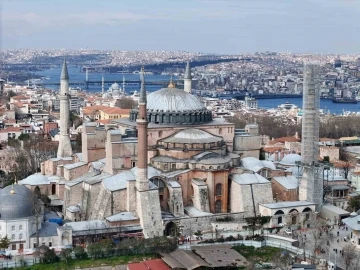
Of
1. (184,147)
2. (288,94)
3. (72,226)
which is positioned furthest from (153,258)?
(288,94)

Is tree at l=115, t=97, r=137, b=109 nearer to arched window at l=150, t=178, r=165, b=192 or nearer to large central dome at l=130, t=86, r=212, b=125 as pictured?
large central dome at l=130, t=86, r=212, b=125

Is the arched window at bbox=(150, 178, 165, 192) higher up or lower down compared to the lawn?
higher up

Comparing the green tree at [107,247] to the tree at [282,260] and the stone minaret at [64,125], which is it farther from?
the stone minaret at [64,125]

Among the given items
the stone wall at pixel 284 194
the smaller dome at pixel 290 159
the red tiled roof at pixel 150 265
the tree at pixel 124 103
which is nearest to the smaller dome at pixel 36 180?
the red tiled roof at pixel 150 265

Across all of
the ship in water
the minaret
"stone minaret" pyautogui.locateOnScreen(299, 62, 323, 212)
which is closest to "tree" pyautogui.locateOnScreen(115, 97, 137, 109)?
"stone minaret" pyautogui.locateOnScreen(299, 62, 323, 212)

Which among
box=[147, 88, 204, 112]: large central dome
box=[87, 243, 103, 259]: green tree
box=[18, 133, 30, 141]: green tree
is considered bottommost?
box=[87, 243, 103, 259]: green tree

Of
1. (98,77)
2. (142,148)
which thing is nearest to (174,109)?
(142,148)

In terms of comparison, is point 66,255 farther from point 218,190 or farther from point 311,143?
point 311,143
